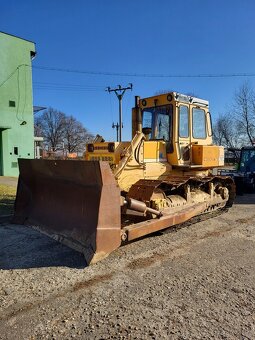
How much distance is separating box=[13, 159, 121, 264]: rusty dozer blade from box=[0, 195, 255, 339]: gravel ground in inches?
13.5

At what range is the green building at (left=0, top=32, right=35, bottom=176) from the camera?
20953mm

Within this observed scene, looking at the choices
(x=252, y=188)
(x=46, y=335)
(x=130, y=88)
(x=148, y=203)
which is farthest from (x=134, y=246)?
(x=130, y=88)

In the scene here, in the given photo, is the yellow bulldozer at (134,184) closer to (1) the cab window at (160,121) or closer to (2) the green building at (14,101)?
(1) the cab window at (160,121)

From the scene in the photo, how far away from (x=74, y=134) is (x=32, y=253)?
72.4 m

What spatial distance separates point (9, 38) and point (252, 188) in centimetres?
1690

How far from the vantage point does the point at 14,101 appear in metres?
21.5

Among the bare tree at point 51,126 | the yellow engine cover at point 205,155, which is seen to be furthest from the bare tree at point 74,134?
the yellow engine cover at point 205,155

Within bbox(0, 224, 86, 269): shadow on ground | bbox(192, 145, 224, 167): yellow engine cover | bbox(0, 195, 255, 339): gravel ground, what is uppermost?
bbox(192, 145, 224, 167): yellow engine cover

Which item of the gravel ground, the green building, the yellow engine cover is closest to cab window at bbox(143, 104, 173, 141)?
the yellow engine cover

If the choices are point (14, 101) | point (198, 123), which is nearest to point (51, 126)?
point (14, 101)

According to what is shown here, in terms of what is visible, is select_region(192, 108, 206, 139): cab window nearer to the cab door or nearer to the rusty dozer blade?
the cab door

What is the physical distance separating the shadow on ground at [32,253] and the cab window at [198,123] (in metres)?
4.23

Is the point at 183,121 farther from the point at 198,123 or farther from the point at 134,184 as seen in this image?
the point at 134,184

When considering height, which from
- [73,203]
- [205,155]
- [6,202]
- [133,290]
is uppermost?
[205,155]
